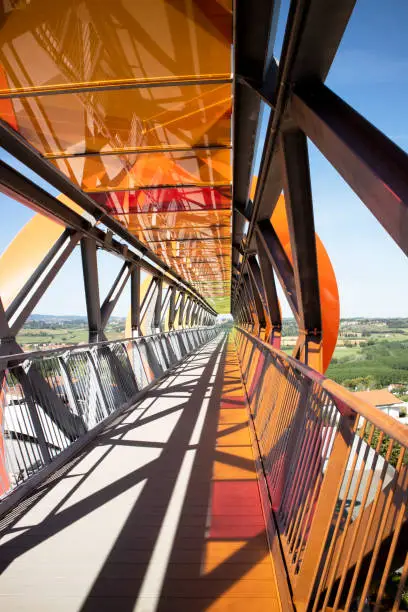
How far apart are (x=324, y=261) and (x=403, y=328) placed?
2.66 meters

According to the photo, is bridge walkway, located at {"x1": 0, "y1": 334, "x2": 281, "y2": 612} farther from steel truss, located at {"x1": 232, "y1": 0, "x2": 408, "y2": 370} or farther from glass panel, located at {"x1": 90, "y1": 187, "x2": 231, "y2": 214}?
glass panel, located at {"x1": 90, "y1": 187, "x2": 231, "y2": 214}

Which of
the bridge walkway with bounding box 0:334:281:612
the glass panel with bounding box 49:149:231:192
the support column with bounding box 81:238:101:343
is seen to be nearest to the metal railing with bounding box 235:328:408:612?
the bridge walkway with bounding box 0:334:281:612

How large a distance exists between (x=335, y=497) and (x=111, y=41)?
321 centimetres

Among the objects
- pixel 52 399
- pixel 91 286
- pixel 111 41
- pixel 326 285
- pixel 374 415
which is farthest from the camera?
pixel 91 286

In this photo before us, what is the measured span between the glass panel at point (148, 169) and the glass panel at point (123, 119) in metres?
0.27

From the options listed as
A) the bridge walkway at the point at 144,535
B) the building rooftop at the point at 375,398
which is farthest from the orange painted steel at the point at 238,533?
the building rooftop at the point at 375,398

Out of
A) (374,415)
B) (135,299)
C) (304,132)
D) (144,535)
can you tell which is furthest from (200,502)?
(135,299)

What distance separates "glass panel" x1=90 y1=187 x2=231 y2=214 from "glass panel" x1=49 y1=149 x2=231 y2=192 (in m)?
0.31

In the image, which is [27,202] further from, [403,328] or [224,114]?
[403,328]

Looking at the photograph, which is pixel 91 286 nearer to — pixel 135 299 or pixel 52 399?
pixel 52 399

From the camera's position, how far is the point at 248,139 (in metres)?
4.46

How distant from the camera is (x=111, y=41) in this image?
308cm

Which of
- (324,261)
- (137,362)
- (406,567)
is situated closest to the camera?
(406,567)

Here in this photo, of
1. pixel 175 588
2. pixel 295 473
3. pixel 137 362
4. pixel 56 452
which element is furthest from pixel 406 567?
pixel 137 362
